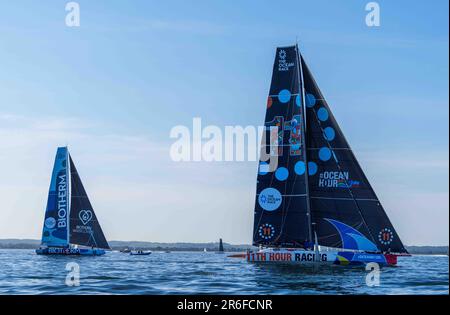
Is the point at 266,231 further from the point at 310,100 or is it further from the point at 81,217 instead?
the point at 81,217

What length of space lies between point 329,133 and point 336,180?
11.2 feet

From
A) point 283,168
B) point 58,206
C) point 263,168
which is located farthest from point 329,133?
point 58,206

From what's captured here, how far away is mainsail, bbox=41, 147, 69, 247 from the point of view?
243 ft

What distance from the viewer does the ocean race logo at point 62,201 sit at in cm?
7381

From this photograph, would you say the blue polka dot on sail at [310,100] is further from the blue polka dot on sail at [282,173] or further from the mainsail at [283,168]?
the blue polka dot on sail at [282,173]

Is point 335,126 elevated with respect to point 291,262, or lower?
elevated

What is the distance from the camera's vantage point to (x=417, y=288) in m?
27.0

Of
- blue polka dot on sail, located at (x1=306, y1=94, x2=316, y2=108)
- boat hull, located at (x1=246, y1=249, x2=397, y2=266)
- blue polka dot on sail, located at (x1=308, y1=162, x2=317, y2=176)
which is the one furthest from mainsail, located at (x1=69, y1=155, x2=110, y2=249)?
blue polka dot on sail, located at (x1=308, y1=162, x2=317, y2=176)

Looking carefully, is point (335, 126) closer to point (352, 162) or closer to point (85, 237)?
point (352, 162)

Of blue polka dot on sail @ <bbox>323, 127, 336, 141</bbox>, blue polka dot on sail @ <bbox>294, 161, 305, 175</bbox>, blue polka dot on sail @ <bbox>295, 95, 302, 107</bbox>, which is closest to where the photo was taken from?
blue polka dot on sail @ <bbox>294, 161, 305, 175</bbox>

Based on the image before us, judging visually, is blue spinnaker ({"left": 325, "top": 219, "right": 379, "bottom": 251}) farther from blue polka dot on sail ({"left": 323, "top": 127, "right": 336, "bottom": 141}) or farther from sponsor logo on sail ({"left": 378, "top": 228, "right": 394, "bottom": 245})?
blue polka dot on sail ({"left": 323, "top": 127, "right": 336, "bottom": 141})

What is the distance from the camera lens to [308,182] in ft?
138
